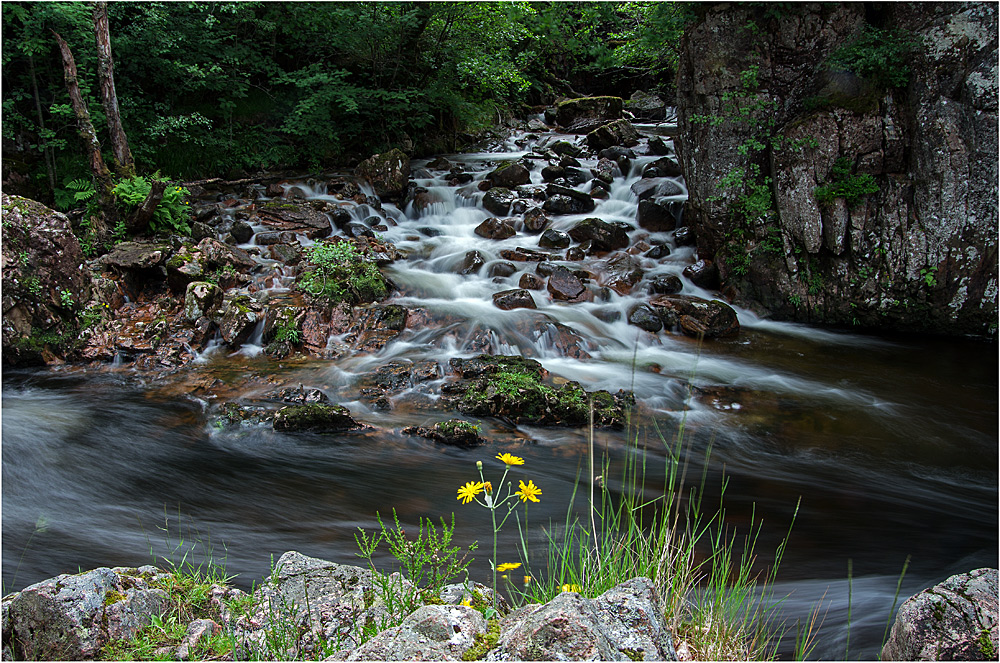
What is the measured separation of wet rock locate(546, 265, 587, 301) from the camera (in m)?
8.95

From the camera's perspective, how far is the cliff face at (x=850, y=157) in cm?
699

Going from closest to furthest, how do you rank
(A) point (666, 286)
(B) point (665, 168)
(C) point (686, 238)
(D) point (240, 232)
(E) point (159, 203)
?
(E) point (159, 203) → (A) point (666, 286) → (D) point (240, 232) → (C) point (686, 238) → (B) point (665, 168)

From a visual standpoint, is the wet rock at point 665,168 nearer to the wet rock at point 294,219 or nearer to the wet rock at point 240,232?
the wet rock at point 294,219

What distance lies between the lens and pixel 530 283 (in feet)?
30.6

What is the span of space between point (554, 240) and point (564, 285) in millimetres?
1978

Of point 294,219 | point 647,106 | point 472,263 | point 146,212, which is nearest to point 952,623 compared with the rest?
point 472,263

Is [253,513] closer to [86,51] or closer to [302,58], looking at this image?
[86,51]

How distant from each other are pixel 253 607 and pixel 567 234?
943 centimetres

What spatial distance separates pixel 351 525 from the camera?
380cm

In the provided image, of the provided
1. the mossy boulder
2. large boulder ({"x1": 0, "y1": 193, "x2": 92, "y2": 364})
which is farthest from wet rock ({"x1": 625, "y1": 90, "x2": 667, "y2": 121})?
large boulder ({"x1": 0, "y1": 193, "x2": 92, "y2": 364})

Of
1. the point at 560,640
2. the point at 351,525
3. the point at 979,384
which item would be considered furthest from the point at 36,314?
the point at 979,384

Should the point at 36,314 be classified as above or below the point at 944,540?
above

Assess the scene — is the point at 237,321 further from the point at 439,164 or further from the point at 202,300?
the point at 439,164

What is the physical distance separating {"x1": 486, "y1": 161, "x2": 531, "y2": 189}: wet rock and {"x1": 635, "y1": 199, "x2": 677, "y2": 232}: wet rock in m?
3.50
